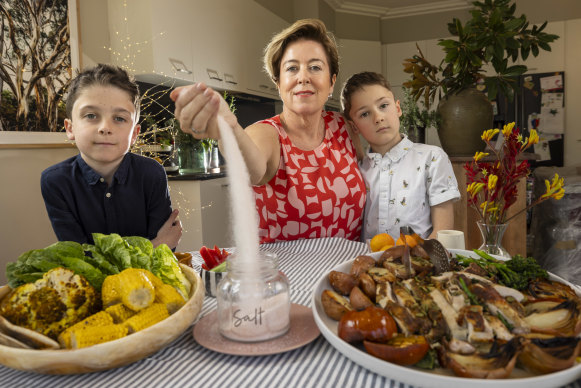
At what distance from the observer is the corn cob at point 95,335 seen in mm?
513

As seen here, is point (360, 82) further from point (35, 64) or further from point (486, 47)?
point (35, 64)

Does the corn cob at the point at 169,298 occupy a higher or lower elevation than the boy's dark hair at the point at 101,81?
lower

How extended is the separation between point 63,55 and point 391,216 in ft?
6.03

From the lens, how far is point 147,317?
58 centimetres

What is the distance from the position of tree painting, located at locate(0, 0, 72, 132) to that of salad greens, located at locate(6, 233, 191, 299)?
1524 mm

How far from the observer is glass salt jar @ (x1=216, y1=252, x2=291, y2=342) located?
0.59 meters

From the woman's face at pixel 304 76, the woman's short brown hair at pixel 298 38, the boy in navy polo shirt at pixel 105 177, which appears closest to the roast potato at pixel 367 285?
the boy in navy polo shirt at pixel 105 177

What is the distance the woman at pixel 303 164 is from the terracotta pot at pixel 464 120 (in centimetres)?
82

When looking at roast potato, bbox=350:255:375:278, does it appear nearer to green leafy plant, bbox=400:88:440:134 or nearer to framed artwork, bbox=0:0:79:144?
green leafy plant, bbox=400:88:440:134

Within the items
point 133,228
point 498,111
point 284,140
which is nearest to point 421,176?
point 284,140

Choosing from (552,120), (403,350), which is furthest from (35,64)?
(552,120)

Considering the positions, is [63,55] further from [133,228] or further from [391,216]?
[391,216]

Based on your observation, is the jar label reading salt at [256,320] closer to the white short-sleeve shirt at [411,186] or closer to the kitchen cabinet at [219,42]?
the white short-sleeve shirt at [411,186]

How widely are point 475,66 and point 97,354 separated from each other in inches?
82.6
